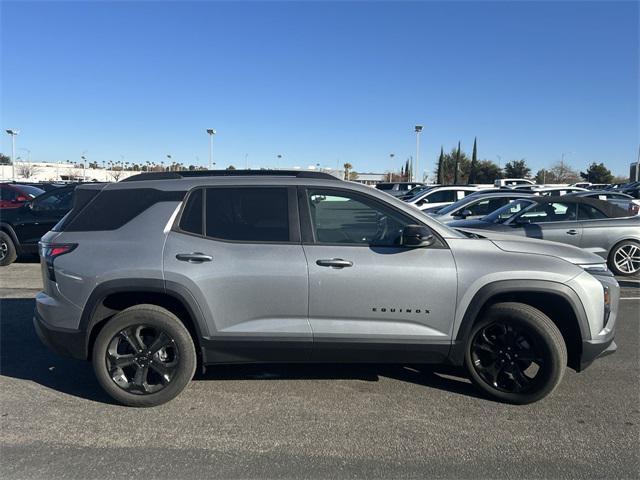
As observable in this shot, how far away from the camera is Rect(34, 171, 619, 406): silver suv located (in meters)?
A: 3.71

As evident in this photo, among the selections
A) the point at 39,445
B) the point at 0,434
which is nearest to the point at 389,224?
the point at 39,445

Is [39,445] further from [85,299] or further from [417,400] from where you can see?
[417,400]

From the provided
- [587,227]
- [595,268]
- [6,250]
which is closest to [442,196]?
[587,227]

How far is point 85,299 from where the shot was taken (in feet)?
12.3

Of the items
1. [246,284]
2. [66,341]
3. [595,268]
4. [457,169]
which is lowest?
[66,341]

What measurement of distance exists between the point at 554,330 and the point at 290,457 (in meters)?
2.20

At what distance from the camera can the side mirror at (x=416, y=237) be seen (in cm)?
369

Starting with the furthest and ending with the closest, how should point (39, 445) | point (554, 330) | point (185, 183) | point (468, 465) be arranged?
point (185, 183) → point (554, 330) → point (39, 445) → point (468, 465)

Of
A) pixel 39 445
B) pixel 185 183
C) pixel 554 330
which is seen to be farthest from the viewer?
pixel 185 183

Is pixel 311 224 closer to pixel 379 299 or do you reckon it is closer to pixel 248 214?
pixel 248 214

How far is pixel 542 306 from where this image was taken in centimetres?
394

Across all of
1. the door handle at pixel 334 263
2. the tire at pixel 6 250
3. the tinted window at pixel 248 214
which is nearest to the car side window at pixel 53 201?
the tire at pixel 6 250

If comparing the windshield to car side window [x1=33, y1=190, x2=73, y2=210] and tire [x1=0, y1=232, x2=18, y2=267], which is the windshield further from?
tire [x1=0, y1=232, x2=18, y2=267]

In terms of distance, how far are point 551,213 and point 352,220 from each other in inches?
259
